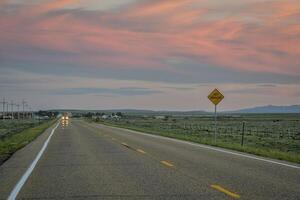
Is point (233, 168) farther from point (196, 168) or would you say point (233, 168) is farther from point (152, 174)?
point (152, 174)

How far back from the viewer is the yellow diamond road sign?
30.8 metres

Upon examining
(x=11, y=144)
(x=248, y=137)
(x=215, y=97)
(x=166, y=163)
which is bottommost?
(x=248, y=137)

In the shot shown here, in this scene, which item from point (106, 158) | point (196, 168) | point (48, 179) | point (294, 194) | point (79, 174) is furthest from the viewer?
point (106, 158)

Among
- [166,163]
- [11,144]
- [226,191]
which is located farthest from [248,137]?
[226,191]

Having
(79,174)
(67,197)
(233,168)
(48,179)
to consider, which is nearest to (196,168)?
(233,168)

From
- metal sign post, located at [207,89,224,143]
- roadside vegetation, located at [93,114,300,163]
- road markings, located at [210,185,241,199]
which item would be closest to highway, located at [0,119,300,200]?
road markings, located at [210,185,241,199]

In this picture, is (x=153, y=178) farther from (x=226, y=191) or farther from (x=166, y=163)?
(x=166, y=163)

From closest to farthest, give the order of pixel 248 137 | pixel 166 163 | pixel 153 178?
1. pixel 153 178
2. pixel 166 163
3. pixel 248 137

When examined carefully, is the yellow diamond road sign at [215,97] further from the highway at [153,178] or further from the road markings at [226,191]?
the road markings at [226,191]

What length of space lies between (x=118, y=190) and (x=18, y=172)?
189 inches

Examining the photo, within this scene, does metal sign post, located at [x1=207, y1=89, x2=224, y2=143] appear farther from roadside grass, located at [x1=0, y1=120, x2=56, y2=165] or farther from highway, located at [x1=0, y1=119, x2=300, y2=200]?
highway, located at [x1=0, y1=119, x2=300, y2=200]

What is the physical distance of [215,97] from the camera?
101ft

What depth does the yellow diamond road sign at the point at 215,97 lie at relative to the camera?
30.8 meters

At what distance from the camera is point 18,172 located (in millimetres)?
13953
